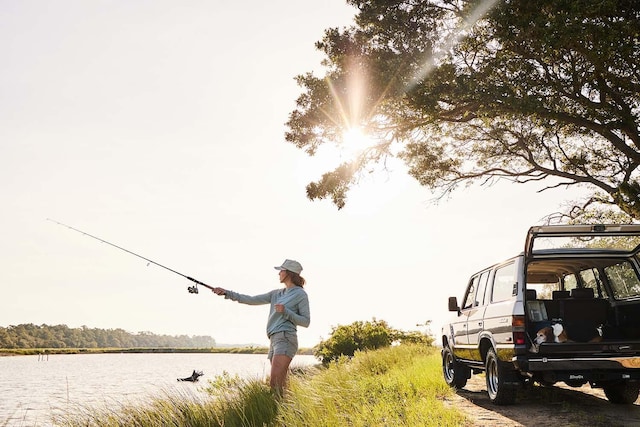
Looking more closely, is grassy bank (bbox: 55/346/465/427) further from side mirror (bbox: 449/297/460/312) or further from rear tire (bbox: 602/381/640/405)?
rear tire (bbox: 602/381/640/405)

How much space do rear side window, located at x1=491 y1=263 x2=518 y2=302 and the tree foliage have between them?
15165mm

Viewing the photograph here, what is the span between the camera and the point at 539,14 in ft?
41.7

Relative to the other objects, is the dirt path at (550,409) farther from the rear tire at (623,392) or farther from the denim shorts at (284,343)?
the denim shorts at (284,343)

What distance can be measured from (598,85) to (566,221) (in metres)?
6.96

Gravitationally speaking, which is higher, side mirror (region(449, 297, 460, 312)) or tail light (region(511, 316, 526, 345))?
side mirror (region(449, 297, 460, 312))

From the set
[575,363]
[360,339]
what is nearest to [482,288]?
[575,363]

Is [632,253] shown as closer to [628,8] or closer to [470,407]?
[470,407]

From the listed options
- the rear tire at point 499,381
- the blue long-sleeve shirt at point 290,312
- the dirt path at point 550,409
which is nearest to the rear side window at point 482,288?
the rear tire at point 499,381

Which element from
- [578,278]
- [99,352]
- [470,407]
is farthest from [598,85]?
[99,352]

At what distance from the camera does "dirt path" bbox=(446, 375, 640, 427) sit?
7818mm

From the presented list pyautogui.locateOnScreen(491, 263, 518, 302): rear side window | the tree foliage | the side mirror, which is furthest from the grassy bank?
the tree foliage

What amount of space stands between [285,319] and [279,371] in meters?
0.62

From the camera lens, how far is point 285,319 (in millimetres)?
7961

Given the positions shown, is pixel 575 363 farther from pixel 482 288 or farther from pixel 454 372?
pixel 454 372
